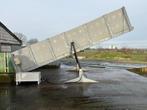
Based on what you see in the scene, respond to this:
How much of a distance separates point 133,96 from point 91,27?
787 centimetres

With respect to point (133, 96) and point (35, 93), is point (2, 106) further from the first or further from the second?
point (133, 96)

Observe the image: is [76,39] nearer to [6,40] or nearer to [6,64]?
[6,64]

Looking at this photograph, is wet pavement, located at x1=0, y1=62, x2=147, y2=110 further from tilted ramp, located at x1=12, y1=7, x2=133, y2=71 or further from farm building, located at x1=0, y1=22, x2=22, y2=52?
farm building, located at x1=0, y1=22, x2=22, y2=52

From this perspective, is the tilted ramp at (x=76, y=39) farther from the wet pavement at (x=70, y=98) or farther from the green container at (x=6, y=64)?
the wet pavement at (x=70, y=98)

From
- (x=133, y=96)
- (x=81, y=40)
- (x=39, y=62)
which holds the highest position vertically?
(x=81, y=40)

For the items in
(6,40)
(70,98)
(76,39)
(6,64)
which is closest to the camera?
(70,98)

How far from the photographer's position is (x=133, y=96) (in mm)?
16594

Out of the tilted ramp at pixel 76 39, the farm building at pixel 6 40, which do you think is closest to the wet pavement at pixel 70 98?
the tilted ramp at pixel 76 39

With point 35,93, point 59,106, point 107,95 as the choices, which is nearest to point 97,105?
point 59,106

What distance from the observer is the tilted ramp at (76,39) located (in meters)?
22.9

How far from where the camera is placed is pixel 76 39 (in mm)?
23531

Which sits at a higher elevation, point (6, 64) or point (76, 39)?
point (76, 39)

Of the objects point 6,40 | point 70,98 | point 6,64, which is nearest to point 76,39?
point 6,64

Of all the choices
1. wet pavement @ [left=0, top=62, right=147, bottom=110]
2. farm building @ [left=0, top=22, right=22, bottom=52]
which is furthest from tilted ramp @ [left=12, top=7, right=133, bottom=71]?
farm building @ [left=0, top=22, right=22, bottom=52]
